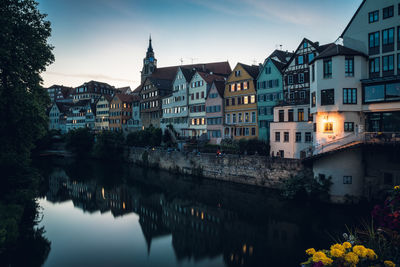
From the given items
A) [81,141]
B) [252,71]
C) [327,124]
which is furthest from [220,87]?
[81,141]

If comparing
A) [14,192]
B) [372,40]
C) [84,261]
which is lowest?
[84,261]

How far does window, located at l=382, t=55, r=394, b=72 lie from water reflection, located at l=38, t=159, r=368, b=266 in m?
11.7

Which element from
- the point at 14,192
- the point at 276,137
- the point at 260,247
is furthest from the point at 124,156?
the point at 260,247

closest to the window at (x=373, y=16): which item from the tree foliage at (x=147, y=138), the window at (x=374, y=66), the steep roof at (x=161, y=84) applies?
the window at (x=374, y=66)

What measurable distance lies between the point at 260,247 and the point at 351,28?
19.9m

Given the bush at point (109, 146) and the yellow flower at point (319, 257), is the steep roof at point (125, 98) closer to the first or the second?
the bush at point (109, 146)

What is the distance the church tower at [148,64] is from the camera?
365ft

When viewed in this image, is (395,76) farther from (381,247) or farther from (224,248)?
(381,247)

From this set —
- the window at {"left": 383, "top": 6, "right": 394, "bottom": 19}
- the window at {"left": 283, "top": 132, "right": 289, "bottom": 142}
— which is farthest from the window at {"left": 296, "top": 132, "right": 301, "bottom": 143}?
the window at {"left": 383, "top": 6, "right": 394, "bottom": 19}

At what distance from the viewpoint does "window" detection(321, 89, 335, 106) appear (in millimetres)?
23250

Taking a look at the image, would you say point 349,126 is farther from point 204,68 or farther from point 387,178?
point 204,68

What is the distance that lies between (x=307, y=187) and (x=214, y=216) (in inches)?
333

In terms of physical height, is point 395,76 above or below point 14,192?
above

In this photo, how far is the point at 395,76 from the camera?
69.4 ft
